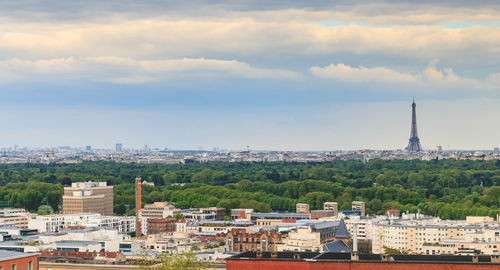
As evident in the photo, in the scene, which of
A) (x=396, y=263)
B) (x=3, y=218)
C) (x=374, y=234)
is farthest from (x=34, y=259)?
(x=3, y=218)

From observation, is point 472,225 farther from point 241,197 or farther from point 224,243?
point 241,197

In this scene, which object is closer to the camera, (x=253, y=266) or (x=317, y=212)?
(x=253, y=266)

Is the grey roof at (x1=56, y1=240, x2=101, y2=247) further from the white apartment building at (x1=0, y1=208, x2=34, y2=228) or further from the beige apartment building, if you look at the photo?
the white apartment building at (x1=0, y1=208, x2=34, y2=228)

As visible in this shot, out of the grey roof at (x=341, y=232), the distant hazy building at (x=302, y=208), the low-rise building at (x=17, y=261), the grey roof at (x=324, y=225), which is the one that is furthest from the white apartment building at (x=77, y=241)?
the distant hazy building at (x=302, y=208)

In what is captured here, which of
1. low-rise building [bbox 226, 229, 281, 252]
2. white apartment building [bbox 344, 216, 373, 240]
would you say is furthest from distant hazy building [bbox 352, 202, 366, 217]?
low-rise building [bbox 226, 229, 281, 252]

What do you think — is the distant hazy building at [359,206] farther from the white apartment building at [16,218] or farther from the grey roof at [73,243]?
the grey roof at [73,243]

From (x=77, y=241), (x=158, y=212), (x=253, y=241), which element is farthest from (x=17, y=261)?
(x=158, y=212)

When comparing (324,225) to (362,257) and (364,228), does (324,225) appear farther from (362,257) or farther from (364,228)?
(362,257)

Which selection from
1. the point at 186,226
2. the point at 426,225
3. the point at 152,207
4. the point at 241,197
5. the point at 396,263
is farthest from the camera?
the point at 241,197
